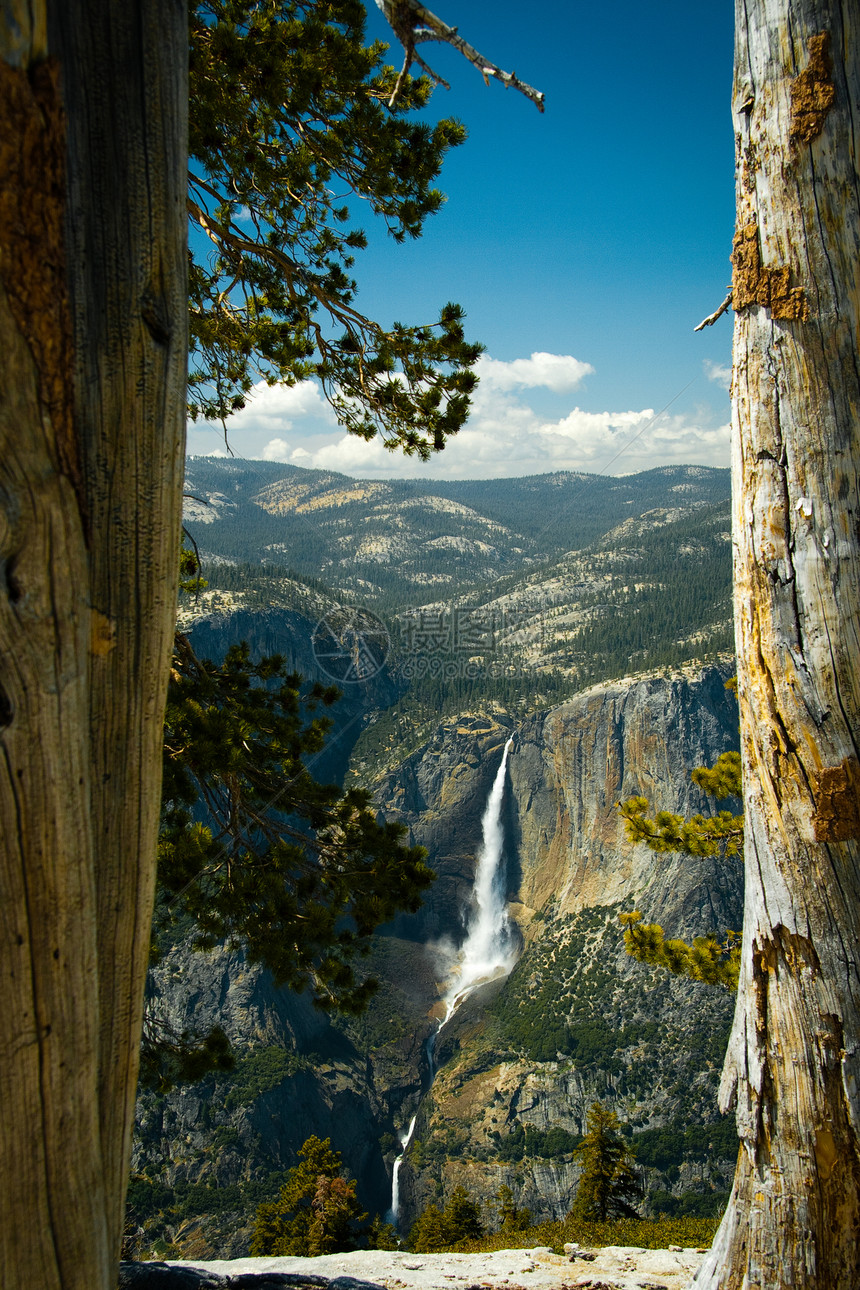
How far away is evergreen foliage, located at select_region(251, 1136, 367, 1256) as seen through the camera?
1994 centimetres

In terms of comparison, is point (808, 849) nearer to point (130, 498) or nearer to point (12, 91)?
point (130, 498)

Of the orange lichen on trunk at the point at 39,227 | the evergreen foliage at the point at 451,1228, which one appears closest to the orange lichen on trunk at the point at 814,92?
the orange lichen on trunk at the point at 39,227

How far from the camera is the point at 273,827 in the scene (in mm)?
4871

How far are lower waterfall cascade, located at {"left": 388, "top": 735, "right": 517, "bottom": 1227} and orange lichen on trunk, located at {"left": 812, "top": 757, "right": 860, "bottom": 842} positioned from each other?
71.1 meters

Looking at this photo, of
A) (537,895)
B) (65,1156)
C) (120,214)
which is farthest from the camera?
(537,895)

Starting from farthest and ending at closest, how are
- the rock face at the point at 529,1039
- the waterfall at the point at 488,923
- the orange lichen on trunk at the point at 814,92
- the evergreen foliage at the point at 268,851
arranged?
the waterfall at the point at 488,923
the rock face at the point at 529,1039
the evergreen foliage at the point at 268,851
the orange lichen on trunk at the point at 814,92

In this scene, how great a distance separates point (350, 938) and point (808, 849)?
3.97 meters

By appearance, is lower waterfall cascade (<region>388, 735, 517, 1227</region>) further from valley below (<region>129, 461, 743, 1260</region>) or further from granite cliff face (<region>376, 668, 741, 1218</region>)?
granite cliff face (<region>376, 668, 741, 1218</region>)

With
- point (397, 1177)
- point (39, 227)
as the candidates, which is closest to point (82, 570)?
point (39, 227)

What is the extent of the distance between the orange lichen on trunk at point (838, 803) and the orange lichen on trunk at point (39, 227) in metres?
1.72

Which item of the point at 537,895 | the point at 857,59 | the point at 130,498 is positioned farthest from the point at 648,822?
the point at 537,895

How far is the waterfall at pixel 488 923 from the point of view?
73188 mm

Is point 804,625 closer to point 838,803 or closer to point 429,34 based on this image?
point 838,803

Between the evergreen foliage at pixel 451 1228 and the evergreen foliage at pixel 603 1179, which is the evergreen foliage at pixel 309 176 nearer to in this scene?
the evergreen foliage at pixel 603 1179
